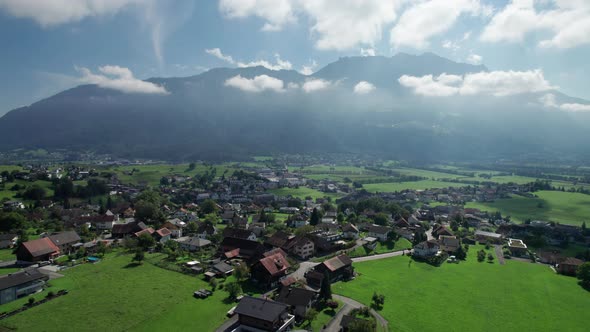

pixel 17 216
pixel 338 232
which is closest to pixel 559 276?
pixel 338 232

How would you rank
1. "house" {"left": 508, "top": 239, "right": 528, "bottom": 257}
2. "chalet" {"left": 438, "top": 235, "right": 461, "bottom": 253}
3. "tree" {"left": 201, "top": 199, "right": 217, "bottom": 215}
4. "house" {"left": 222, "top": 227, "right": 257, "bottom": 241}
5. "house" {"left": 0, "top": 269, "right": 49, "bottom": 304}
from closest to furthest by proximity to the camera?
1. "house" {"left": 0, "top": 269, "right": 49, "bottom": 304}
2. "house" {"left": 222, "top": 227, "right": 257, "bottom": 241}
3. "chalet" {"left": 438, "top": 235, "right": 461, "bottom": 253}
4. "house" {"left": 508, "top": 239, "right": 528, "bottom": 257}
5. "tree" {"left": 201, "top": 199, "right": 217, "bottom": 215}

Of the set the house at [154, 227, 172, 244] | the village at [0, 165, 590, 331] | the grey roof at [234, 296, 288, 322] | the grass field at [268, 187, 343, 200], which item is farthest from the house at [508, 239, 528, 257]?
the house at [154, 227, 172, 244]

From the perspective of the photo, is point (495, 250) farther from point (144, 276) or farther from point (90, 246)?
point (90, 246)

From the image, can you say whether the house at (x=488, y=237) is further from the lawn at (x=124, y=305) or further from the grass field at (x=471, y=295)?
the lawn at (x=124, y=305)

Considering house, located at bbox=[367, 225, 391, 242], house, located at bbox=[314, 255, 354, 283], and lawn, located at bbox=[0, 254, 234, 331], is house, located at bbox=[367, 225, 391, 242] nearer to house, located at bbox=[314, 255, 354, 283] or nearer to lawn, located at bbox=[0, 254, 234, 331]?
house, located at bbox=[314, 255, 354, 283]

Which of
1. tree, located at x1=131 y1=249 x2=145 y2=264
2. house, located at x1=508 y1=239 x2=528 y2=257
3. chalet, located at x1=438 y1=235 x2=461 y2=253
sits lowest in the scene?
house, located at x1=508 y1=239 x2=528 y2=257

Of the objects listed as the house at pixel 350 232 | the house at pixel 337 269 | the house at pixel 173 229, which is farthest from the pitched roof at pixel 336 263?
the house at pixel 173 229
